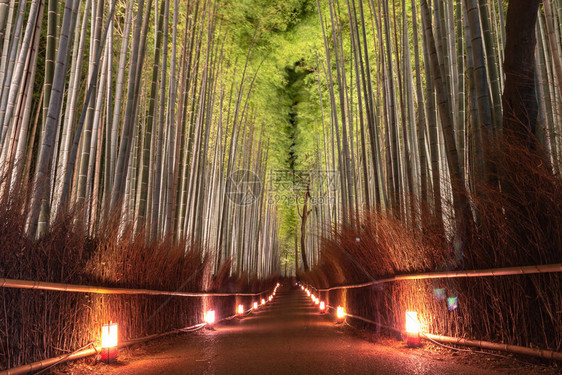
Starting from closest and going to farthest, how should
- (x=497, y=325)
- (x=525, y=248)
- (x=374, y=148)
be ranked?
(x=525, y=248) < (x=497, y=325) < (x=374, y=148)

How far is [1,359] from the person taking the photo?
7.10ft

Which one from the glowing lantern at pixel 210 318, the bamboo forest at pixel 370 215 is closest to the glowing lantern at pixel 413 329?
the bamboo forest at pixel 370 215

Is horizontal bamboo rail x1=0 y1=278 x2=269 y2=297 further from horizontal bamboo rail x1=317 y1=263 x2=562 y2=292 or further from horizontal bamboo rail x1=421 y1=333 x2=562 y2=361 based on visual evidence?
horizontal bamboo rail x1=421 y1=333 x2=562 y2=361

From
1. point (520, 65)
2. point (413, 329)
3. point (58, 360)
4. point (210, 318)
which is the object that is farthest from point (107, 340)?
point (210, 318)

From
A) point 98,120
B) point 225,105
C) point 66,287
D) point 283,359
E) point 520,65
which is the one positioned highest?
point 225,105

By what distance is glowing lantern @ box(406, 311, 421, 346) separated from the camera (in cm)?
350

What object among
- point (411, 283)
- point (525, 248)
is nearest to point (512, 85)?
point (525, 248)

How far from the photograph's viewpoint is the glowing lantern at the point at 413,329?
11.5 ft

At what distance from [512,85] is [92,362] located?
301cm

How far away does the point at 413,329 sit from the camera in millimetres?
3512

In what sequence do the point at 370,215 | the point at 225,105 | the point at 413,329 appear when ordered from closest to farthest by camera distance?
the point at 413,329
the point at 370,215
the point at 225,105

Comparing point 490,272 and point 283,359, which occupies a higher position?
point 490,272

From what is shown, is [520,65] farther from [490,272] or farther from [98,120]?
[98,120]

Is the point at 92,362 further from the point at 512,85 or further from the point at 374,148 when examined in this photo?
the point at 374,148
